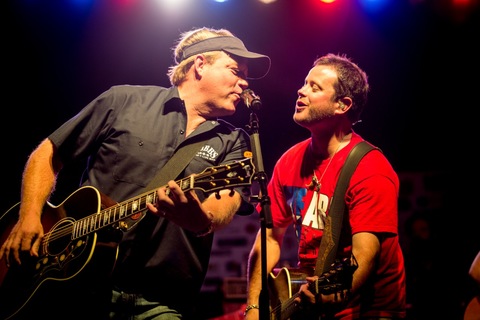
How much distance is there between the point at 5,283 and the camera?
3.25 m

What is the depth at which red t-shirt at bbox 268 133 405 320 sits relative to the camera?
3.32 m

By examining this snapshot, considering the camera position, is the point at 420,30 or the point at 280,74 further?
the point at 280,74

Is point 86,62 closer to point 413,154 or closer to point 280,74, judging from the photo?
point 280,74

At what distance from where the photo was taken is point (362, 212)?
3365 mm

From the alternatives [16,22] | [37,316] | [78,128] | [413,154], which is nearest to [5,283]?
[37,316]

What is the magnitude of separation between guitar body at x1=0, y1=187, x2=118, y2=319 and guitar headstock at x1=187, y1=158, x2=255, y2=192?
670mm

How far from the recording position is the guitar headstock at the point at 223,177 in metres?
2.78

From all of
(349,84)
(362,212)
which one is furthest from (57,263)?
(349,84)

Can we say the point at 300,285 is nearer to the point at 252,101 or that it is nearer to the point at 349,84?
the point at 252,101

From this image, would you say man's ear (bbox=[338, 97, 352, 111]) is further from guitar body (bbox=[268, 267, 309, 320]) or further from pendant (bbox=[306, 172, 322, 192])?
guitar body (bbox=[268, 267, 309, 320])

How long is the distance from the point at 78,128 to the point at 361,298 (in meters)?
2.40

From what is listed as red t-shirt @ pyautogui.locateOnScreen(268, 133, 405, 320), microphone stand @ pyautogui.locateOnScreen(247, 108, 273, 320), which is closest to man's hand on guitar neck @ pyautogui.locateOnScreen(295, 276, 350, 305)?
red t-shirt @ pyautogui.locateOnScreen(268, 133, 405, 320)

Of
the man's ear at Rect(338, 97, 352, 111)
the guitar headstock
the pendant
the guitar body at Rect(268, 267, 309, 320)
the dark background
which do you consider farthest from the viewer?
the dark background

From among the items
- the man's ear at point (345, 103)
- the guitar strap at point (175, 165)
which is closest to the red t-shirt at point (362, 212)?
the man's ear at point (345, 103)
